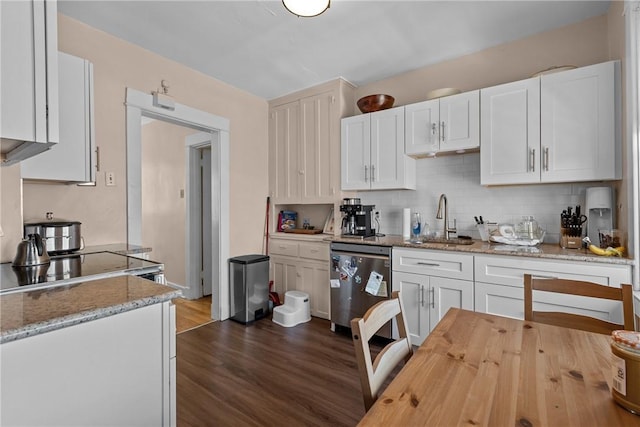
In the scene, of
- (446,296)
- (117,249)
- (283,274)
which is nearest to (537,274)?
(446,296)

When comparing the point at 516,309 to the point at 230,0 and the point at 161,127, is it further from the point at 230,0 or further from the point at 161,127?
the point at 161,127

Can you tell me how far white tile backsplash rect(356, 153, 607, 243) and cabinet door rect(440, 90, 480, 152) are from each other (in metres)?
0.31

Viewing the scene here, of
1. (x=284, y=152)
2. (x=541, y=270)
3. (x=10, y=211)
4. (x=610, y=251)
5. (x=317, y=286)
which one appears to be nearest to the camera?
(x=10, y=211)

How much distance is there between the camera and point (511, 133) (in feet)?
8.04

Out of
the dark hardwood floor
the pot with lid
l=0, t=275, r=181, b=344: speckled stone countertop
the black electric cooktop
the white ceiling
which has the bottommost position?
the dark hardwood floor

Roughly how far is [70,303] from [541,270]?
103 inches

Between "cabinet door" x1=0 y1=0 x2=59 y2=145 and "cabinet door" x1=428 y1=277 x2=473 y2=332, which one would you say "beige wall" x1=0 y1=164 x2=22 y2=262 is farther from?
"cabinet door" x1=428 y1=277 x2=473 y2=332

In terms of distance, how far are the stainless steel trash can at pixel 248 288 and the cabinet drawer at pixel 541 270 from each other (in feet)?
7.23

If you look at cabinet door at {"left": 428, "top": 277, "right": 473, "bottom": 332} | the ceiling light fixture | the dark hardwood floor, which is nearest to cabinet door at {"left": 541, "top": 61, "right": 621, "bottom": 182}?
cabinet door at {"left": 428, "top": 277, "right": 473, "bottom": 332}

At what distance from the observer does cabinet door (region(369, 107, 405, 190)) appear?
9.91ft

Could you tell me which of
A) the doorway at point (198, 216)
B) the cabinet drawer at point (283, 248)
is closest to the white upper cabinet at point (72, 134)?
the doorway at point (198, 216)

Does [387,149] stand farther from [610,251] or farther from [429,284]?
[610,251]

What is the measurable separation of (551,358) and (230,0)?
2670 mm

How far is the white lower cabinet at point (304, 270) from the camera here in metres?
3.38
